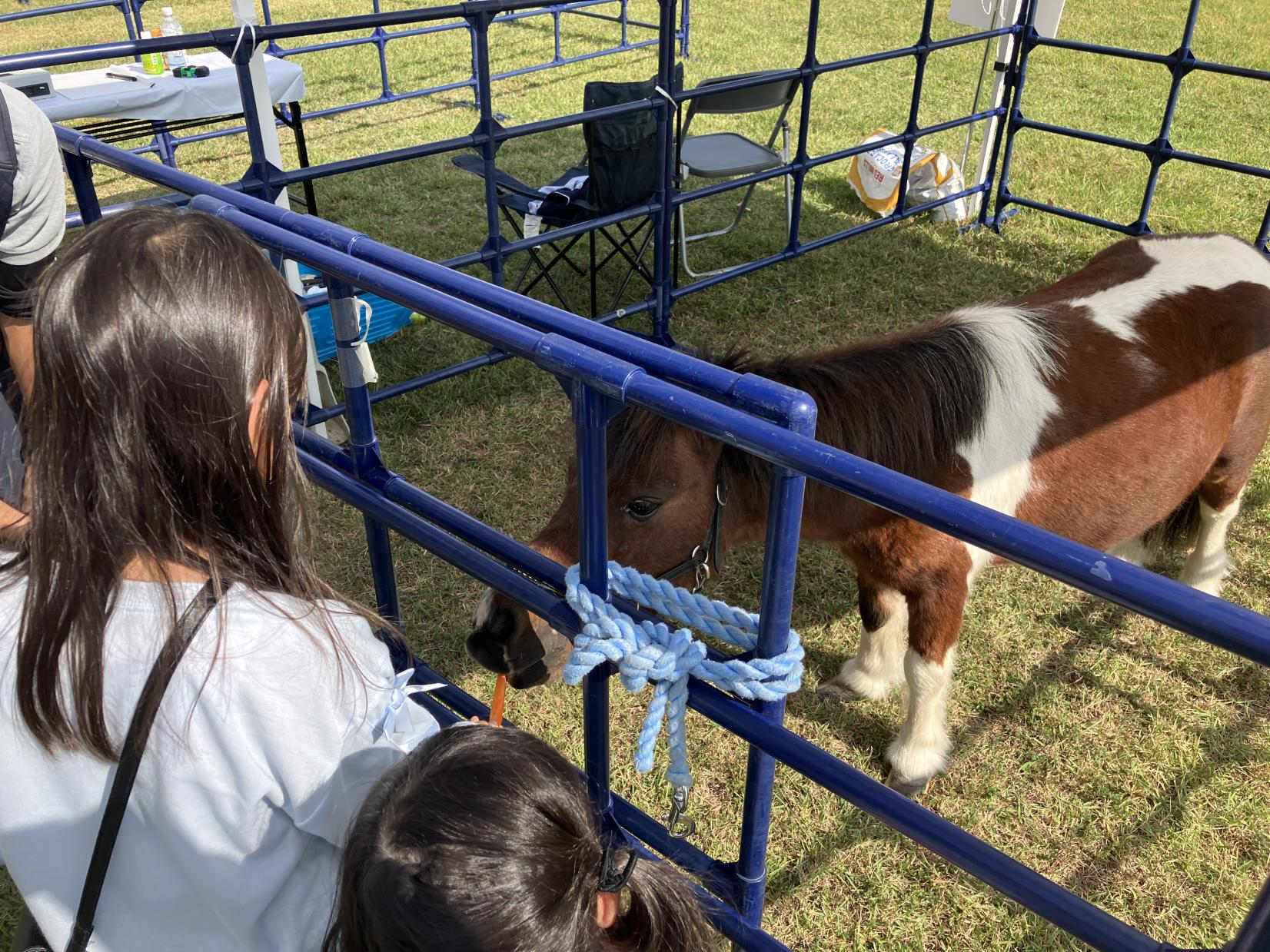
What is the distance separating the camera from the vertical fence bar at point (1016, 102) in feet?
17.8

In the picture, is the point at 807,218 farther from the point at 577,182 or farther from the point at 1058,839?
the point at 1058,839

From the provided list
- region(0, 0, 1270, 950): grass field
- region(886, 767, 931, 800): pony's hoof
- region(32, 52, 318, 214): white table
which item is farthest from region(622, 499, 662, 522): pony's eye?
region(32, 52, 318, 214): white table

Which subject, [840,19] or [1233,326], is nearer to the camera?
[1233,326]

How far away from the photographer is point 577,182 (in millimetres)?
4836

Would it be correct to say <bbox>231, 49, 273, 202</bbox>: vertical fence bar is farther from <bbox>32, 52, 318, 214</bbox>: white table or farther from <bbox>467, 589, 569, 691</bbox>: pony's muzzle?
<bbox>467, 589, 569, 691</bbox>: pony's muzzle

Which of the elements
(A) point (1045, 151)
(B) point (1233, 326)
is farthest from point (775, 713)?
(A) point (1045, 151)

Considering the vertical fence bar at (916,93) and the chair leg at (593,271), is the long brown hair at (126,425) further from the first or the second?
the vertical fence bar at (916,93)

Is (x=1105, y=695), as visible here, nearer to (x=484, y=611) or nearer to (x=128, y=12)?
(x=484, y=611)

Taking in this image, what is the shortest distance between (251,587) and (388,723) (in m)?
0.23

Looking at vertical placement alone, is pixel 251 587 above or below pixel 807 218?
above

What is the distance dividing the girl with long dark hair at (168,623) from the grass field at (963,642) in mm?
1163

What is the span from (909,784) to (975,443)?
0.98 metres

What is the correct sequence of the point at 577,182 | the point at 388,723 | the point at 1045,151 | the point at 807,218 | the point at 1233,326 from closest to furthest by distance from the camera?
the point at 388,723 → the point at 1233,326 → the point at 577,182 → the point at 807,218 → the point at 1045,151

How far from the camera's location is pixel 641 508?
6.16 ft
